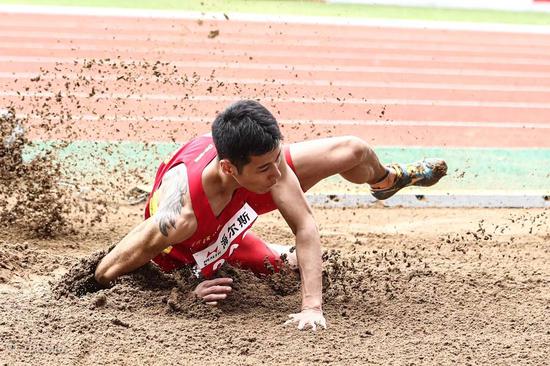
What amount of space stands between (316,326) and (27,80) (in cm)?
509

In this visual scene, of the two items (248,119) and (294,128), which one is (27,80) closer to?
(294,128)

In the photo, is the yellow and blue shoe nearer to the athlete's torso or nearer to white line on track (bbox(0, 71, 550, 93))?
the athlete's torso

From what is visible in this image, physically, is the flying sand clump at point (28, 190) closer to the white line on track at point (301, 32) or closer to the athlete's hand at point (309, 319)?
the athlete's hand at point (309, 319)

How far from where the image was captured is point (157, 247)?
3.56 meters

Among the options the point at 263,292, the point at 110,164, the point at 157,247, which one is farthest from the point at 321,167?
the point at 110,164

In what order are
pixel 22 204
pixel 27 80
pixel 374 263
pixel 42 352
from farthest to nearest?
pixel 27 80 → pixel 22 204 → pixel 374 263 → pixel 42 352

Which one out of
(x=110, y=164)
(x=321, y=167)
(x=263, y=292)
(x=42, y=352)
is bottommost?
(x=42, y=352)

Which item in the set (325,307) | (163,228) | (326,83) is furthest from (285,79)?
(163,228)

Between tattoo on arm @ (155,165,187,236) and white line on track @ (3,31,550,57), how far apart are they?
5.93m

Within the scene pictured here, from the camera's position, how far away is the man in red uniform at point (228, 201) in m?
3.42

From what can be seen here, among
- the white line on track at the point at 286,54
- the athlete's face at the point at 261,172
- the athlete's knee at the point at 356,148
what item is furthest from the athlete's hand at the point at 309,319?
the white line on track at the point at 286,54

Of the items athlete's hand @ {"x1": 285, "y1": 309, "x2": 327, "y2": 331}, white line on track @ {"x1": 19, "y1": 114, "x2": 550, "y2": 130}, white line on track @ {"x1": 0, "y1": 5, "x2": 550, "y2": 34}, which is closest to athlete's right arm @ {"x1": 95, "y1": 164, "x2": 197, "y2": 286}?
athlete's hand @ {"x1": 285, "y1": 309, "x2": 327, "y2": 331}

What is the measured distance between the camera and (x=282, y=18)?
10734 millimetres

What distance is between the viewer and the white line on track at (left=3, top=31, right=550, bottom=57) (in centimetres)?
939
